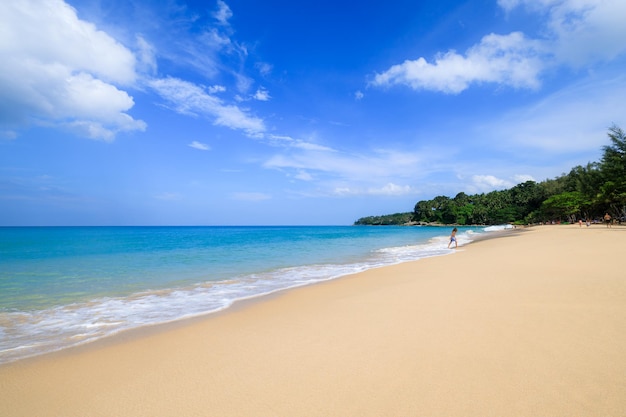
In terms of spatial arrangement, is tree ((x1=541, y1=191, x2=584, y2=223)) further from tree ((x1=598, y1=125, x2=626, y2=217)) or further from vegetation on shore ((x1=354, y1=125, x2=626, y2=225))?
tree ((x1=598, y1=125, x2=626, y2=217))

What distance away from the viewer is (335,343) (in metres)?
3.98

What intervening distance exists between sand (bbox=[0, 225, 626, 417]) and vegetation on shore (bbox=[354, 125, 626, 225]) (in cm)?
4525

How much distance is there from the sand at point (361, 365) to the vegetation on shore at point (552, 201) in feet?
148

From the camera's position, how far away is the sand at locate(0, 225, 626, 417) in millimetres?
2574

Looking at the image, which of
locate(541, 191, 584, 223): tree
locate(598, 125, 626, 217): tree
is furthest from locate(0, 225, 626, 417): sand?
locate(541, 191, 584, 223): tree

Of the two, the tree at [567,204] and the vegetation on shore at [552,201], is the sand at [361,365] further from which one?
the tree at [567,204]

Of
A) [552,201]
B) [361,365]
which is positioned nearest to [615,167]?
[552,201]

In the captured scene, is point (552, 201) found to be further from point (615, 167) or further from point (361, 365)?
point (361, 365)

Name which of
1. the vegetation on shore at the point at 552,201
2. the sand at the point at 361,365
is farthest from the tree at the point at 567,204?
the sand at the point at 361,365

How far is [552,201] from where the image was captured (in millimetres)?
61531

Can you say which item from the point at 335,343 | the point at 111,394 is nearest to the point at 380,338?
the point at 335,343

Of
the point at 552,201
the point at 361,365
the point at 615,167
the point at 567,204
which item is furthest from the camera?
the point at 552,201

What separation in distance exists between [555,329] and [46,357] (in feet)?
23.4

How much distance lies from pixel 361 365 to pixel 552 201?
76.8 metres
